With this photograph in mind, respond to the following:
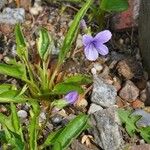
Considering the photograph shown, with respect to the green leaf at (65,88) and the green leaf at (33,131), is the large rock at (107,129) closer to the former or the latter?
the green leaf at (65,88)

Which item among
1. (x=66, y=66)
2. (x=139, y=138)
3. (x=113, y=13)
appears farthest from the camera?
(x=113, y=13)

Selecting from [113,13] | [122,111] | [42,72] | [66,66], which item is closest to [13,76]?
[42,72]

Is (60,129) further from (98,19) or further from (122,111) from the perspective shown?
(98,19)

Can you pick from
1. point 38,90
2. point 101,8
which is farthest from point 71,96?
point 101,8

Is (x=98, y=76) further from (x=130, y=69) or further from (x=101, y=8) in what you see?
(x=101, y=8)

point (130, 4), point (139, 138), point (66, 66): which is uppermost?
point (130, 4)

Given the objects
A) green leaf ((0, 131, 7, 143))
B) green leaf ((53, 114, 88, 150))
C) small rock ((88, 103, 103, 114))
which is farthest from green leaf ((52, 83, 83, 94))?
green leaf ((0, 131, 7, 143))

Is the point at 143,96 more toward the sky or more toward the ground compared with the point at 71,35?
more toward the ground
